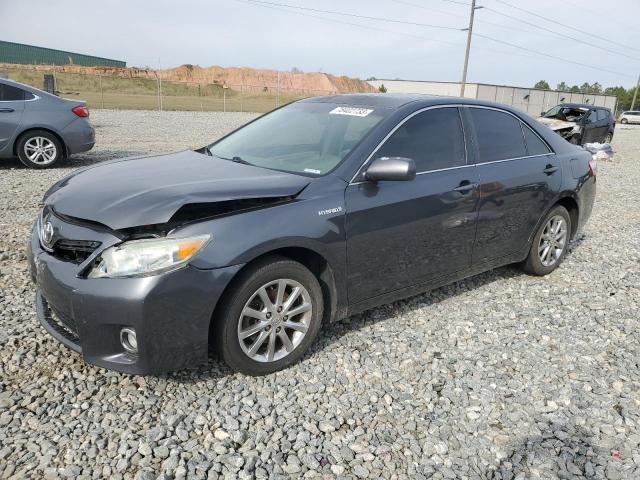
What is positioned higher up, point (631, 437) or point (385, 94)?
point (385, 94)

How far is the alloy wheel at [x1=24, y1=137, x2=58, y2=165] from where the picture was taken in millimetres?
8820

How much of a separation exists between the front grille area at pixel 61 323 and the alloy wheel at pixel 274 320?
874 mm

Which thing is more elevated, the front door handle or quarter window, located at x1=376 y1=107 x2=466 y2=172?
quarter window, located at x1=376 y1=107 x2=466 y2=172

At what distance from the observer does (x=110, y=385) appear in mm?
2930

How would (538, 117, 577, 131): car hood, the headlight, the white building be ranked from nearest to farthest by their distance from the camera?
the headlight
(538, 117, 577, 131): car hood
the white building

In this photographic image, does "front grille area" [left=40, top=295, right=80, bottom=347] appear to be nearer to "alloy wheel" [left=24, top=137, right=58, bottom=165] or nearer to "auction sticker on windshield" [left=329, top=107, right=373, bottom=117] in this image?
"auction sticker on windshield" [left=329, top=107, right=373, bottom=117]

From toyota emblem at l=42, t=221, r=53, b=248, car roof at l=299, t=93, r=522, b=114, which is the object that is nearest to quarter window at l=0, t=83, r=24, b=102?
car roof at l=299, t=93, r=522, b=114

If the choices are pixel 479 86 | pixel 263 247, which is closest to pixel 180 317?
pixel 263 247

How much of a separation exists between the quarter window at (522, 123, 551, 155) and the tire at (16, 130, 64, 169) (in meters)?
7.84

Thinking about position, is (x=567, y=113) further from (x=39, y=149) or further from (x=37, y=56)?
(x=37, y=56)

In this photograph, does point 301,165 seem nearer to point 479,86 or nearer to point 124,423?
point 124,423

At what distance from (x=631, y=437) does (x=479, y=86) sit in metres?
50.6

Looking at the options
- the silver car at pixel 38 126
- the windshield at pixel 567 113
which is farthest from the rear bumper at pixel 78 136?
the windshield at pixel 567 113

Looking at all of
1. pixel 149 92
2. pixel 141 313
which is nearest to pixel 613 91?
pixel 149 92
